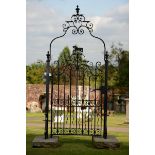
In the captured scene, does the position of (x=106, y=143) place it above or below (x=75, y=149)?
above

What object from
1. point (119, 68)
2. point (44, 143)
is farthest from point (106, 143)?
point (119, 68)

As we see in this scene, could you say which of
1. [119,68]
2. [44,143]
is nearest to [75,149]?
[44,143]

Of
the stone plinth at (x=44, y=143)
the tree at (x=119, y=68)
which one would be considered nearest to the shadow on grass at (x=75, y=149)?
the stone plinth at (x=44, y=143)

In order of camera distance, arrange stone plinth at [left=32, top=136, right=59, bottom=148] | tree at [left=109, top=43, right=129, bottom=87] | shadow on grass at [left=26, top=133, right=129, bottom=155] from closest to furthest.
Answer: shadow on grass at [left=26, top=133, right=129, bottom=155] < stone plinth at [left=32, top=136, right=59, bottom=148] < tree at [left=109, top=43, right=129, bottom=87]

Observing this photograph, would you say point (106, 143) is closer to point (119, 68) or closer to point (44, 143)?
point (44, 143)

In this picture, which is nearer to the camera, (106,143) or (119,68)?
(106,143)

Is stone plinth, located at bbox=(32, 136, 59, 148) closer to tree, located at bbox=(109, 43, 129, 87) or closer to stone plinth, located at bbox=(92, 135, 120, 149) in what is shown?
stone plinth, located at bbox=(92, 135, 120, 149)

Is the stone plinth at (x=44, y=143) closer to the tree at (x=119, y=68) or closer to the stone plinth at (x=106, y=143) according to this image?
the stone plinth at (x=106, y=143)

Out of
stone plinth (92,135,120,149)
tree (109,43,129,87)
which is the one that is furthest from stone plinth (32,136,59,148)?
tree (109,43,129,87)

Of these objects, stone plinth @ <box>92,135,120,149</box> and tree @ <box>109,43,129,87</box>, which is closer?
stone plinth @ <box>92,135,120,149</box>

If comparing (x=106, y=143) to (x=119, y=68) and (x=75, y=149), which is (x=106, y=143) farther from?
(x=119, y=68)
